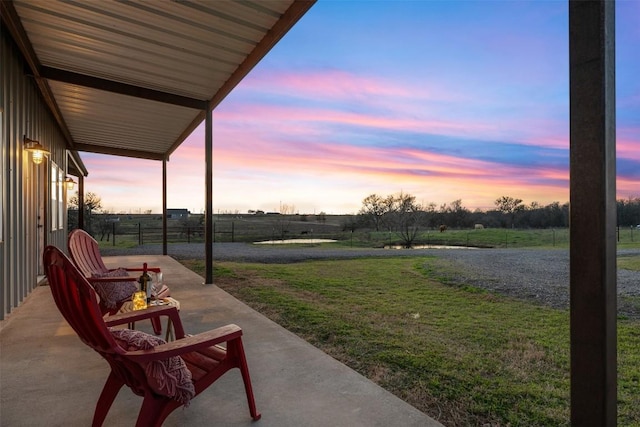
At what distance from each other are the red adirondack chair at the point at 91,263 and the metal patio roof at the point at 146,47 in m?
2.14

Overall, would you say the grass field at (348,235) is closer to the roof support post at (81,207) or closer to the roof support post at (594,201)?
the roof support post at (81,207)

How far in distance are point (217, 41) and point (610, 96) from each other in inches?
151

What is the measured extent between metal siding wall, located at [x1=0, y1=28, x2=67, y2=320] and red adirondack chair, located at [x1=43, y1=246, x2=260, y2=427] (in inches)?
110

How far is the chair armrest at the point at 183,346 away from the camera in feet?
5.15

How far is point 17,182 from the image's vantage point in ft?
14.3

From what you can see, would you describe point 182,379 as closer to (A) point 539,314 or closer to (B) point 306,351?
(B) point 306,351

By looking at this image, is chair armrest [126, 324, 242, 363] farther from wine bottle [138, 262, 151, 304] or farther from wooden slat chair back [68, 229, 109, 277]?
wooden slat chair back [68, 229, 109, 277]

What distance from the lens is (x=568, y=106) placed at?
4.11ft

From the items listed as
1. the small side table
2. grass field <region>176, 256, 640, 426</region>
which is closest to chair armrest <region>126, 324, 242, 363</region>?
the small side table

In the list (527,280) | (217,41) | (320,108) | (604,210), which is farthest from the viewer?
(320,108)

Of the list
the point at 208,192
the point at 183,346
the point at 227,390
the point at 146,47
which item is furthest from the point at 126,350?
the point at 208,192

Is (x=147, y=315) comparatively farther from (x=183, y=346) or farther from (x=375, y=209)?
(x=375, y=209)

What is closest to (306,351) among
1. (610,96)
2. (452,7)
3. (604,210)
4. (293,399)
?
(293,399)

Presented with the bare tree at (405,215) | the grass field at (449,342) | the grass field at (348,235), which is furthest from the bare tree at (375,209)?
the grass field at (449,342)
